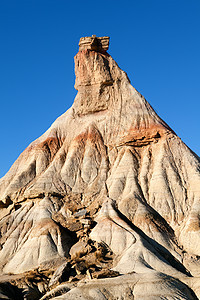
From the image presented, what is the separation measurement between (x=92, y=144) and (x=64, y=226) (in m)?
12.8

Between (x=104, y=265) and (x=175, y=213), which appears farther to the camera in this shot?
(x=175, y=213)

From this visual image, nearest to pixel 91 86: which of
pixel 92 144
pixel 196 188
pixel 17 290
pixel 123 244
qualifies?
pixel 92 144

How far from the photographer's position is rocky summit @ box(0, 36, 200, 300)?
3957cm

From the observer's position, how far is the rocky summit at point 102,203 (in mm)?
39566

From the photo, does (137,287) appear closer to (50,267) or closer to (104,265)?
(104,265)

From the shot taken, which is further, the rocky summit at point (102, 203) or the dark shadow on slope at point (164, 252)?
the dark shadow on slope at point (164, 252)

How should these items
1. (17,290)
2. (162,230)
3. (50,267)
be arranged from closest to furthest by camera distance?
(17,290) → (50,267) → (162,230)

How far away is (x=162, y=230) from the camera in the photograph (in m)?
47.8

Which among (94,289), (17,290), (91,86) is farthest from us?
(91,86)

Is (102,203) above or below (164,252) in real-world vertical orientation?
above

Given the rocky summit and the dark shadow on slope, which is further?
the dark shadow on slope

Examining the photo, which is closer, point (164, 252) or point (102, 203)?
point (164, 252)

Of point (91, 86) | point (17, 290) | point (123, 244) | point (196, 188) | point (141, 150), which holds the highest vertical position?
point (91, 86)

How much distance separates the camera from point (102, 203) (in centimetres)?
5109
